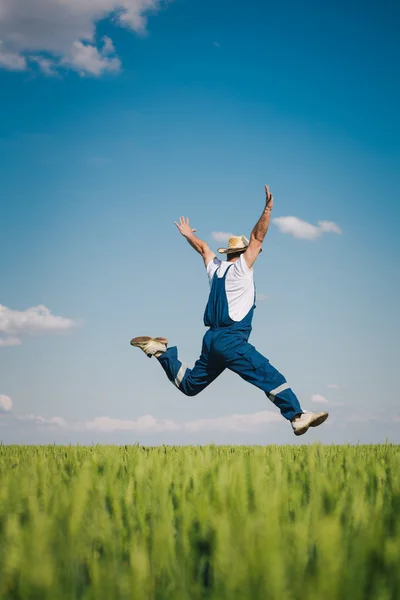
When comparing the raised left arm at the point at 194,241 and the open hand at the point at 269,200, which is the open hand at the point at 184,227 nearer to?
the raised left arm at the point at 194,241

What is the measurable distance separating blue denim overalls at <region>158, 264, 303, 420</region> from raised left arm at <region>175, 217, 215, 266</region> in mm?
634

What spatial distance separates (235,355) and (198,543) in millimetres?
4397

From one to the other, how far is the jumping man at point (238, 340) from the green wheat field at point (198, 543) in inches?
117

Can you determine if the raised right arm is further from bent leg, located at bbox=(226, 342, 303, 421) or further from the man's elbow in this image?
bent leg, located at bbox=(226, 342, 303, 421)

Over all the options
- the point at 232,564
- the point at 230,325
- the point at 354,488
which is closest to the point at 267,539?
the point at 232,564

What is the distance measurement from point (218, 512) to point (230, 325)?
4216 mm

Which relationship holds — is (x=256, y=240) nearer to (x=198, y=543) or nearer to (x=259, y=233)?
(x=259, y=233)

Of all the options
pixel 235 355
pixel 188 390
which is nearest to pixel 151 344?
pixel 188 390

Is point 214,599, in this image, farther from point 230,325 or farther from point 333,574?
point 230,325

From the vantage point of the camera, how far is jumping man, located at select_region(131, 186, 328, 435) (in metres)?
6.51

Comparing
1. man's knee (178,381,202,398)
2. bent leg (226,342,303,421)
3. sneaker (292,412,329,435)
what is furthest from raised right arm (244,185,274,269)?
sneaker (292,412,329,435)

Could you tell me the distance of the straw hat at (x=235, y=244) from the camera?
711cm

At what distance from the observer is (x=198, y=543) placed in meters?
2.18

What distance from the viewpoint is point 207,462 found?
4.12 m
